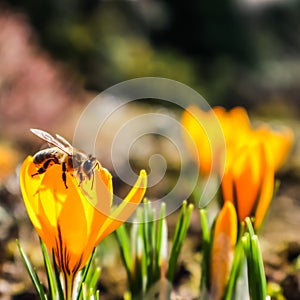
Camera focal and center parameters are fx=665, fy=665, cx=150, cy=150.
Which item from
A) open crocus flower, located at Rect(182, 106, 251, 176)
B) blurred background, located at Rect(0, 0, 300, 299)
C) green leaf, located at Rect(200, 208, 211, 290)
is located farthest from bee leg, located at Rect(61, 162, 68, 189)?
blurred background, located at Rect(0, 0, 300, 299)

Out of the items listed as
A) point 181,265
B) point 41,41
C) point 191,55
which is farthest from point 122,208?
point 191,55

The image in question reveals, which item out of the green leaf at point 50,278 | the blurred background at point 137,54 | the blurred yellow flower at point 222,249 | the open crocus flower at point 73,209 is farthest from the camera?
the blurred background at point 137,54

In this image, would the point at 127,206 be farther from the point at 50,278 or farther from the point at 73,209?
the point at 50,278

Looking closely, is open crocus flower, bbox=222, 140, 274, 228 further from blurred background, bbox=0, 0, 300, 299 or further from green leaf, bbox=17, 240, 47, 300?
blurred background, bbox=0, 0, 300, 299

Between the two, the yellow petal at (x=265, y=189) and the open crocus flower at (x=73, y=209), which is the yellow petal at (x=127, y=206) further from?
the yellow petal at (x=265, y=189)

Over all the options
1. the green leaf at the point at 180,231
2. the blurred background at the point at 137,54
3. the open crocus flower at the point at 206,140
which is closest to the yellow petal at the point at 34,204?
the green leaf at the point at 180,231

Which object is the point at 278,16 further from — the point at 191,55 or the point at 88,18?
the point at 88,18
